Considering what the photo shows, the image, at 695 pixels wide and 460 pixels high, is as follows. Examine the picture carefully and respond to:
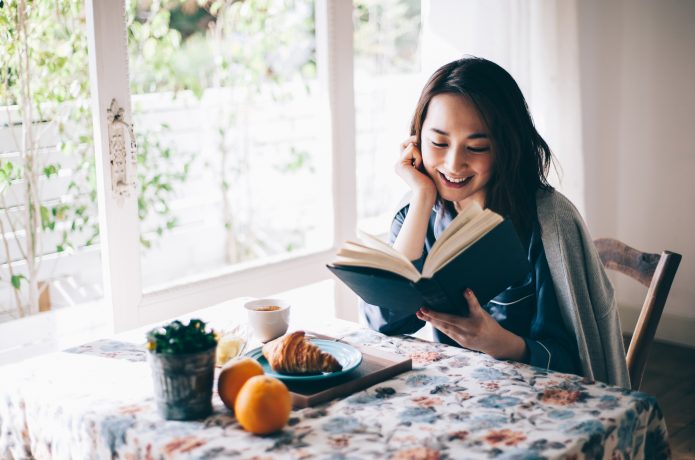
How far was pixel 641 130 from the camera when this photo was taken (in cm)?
348

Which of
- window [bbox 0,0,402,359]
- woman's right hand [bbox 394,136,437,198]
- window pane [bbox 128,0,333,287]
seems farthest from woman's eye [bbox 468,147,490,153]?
window pane [bbox 128,0,333,287]

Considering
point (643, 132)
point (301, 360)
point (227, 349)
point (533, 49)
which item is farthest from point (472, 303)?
point (643, 132)

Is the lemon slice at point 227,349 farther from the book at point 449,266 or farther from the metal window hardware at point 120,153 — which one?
the metal window hardware at point 120,153

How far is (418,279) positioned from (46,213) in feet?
5.48

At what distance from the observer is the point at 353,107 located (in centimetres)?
274

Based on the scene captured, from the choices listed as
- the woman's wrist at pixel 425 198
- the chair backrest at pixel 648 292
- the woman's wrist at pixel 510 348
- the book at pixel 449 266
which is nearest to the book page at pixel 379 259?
the book at pixel 449 266

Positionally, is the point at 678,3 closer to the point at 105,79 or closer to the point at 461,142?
the point at 461,142

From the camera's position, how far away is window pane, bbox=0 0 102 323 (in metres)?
2.28

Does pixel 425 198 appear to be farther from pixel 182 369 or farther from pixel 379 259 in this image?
pixel 182 369

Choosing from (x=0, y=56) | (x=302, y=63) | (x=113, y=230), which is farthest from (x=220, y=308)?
(x=302, y=63)

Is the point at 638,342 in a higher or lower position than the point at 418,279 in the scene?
lower

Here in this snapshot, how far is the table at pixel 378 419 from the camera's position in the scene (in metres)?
1.07

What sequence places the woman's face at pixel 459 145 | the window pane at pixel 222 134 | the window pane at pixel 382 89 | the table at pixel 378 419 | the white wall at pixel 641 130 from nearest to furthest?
the table at pixel 378 419 → the woman's face at pixel 459 145 → the window pane at pixel 382 89 → the white wall at pixel 641 130 → the window pane at pixel 222 134

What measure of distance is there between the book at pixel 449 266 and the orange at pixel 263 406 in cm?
28
